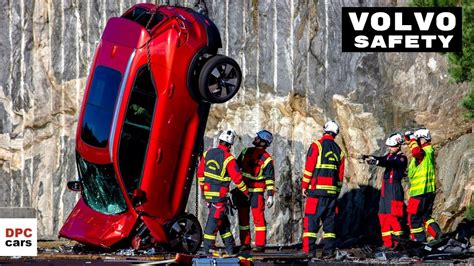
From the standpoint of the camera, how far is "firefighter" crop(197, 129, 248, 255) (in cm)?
2278

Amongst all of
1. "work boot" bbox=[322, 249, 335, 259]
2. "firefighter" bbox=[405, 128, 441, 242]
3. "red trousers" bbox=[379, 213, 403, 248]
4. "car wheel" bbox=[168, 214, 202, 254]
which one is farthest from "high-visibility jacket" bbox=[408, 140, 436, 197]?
"car wheel" bbox=[168, 214, 202, 254]

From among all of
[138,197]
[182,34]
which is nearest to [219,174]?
[138,197]

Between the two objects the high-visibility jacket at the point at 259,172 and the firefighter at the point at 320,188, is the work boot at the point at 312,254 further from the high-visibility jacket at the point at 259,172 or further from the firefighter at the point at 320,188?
the high-visibility jacket at the point at 259,172

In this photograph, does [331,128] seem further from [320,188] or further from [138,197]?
[138,197]

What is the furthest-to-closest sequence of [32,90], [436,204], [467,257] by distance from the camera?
[32,90] → [436,204] → [467,257]

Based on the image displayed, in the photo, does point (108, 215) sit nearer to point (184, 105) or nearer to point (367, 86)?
point (184, 105)

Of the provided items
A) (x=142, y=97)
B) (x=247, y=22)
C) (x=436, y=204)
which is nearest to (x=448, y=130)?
(x=436, y=204)

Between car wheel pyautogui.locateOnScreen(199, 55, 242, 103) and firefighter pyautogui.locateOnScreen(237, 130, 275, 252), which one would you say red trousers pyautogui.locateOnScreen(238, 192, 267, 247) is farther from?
car wheel pyautogui.locateOnScreen(199, 55, 242, 103)

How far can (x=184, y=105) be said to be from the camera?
889 inches

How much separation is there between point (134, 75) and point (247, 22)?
4125 mm

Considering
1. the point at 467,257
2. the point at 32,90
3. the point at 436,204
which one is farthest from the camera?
the point at 32,90

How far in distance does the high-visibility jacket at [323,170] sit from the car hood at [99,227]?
2.43m

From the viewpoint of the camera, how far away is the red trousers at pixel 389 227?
23547 millimetres

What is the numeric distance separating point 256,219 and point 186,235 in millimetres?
1073
